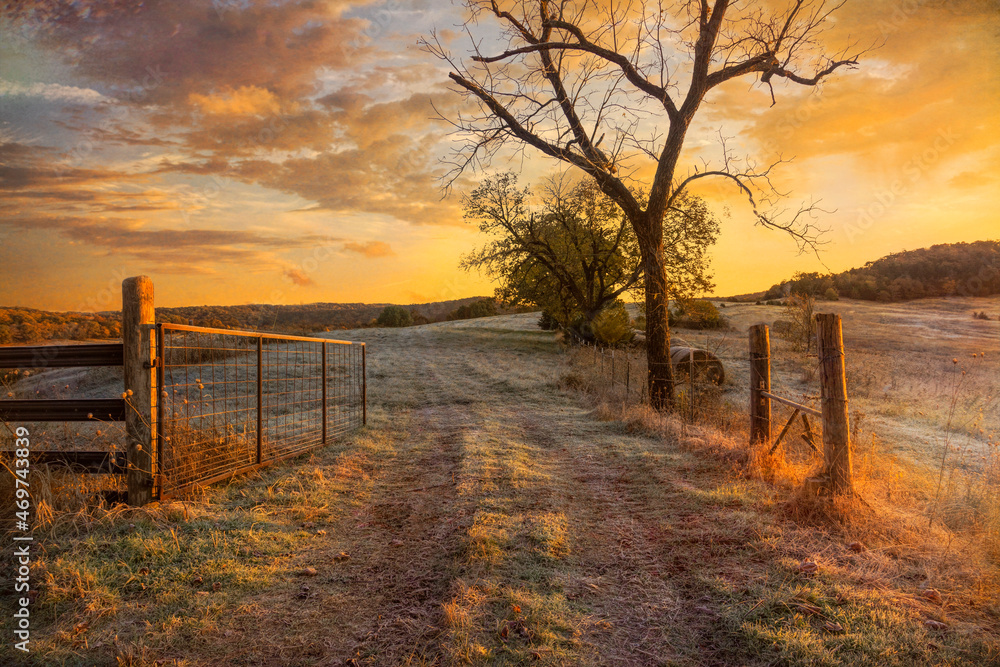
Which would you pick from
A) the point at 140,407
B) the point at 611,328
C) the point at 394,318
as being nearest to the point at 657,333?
the point at 140,407

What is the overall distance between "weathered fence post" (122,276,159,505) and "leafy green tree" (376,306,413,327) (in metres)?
40.7

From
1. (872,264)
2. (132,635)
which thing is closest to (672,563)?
(132,635)

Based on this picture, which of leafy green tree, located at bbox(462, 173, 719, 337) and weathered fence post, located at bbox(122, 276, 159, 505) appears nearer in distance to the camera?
weathered fence post, located at bbox(122, 276, 159, 505)

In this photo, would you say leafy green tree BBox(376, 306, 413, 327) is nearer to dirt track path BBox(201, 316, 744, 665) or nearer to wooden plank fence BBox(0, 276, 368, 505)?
dirt track path BBox(201, 316, 744, 665)

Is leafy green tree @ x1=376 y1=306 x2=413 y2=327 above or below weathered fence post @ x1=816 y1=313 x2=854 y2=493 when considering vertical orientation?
above

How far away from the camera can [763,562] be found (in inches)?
152

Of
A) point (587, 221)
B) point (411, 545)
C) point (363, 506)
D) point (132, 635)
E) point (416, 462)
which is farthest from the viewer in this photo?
point (587, 221)

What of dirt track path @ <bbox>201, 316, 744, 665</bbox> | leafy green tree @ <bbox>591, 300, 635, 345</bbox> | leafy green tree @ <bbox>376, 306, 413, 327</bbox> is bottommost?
dirt track path @ <bbox>201, 316, 744, 665</bbox>

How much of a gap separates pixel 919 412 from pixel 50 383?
72.8ft

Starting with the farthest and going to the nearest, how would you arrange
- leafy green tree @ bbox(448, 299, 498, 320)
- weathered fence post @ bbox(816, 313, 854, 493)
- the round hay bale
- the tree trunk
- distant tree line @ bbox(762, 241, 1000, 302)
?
1. leafy green tree @ bbox(448, 299, 498, 320)
2. distant tree line @ bbox(762, 241, 1000, 302)
3. the round hay bale
4. the tree trunk
5. weathered fence post @ bbox(816, 313, 854, 493)

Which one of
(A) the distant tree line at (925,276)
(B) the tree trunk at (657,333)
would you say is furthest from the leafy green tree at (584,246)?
(A) the distant tree line at (925,276)

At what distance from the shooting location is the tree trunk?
10445 millimetres

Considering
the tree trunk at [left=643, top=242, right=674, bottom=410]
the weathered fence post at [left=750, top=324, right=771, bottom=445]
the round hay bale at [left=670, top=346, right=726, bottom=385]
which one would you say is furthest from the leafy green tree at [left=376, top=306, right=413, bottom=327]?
the weathered fence post at [left=750, top=324, right=771, bottom=445]

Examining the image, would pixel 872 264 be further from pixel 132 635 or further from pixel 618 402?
pixel 132 635
